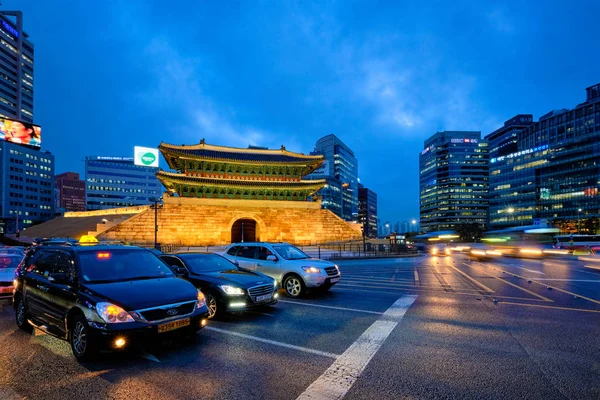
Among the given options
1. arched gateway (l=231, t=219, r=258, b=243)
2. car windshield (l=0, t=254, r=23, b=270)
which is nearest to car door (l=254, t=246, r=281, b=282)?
car windshield (l=0, t=254, r=23, b=270)

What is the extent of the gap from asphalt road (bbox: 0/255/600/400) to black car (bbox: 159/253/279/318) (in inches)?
14.9

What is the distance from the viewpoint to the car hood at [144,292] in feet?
15.5

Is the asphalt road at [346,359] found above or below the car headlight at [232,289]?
below

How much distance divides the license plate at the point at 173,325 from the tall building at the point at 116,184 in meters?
120

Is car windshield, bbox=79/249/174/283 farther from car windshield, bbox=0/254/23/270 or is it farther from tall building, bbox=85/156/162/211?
tall building, bbox=85/156/162/211

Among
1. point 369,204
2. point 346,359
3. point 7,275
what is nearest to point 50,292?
point 346,359

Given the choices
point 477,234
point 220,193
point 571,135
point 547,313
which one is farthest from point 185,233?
point 571,135

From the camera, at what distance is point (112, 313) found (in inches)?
181

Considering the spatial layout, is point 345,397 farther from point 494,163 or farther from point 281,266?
point 494,163

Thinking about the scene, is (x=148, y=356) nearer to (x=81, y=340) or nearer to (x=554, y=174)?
(x=81, y=340)

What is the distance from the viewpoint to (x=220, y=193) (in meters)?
44.4

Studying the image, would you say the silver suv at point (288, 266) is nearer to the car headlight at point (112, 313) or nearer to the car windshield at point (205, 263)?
the car windshield at point (205, 263)

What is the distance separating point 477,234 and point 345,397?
98183 millimetres

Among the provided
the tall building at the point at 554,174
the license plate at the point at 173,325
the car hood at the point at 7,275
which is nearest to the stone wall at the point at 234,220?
the car hood at the point at 7,275
